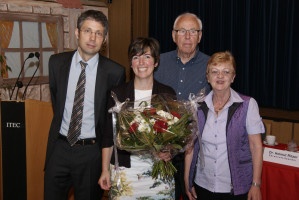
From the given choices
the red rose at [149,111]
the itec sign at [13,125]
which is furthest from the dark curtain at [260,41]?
the red rose at [149,111]

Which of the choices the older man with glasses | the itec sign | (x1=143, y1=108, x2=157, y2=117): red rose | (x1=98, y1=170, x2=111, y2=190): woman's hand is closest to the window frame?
the itec sign

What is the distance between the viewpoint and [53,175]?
234cm

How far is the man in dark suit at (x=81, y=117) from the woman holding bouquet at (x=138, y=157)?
21cm

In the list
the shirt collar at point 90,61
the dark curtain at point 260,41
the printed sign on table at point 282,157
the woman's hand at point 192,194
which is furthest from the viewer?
the dark curtain at point 260,41

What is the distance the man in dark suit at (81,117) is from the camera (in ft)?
7.61

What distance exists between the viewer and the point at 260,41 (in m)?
5.48

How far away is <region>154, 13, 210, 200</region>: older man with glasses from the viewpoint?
8.48ft

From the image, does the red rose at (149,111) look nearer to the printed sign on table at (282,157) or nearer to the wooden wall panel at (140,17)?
the printed sign on table at (282,157)

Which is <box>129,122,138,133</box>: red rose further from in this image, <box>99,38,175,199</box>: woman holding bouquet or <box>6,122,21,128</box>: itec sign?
<box>6,122,21,128</box>: itec sign

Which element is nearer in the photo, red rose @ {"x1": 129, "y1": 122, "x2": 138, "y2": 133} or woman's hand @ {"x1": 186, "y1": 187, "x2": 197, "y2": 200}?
red rose @ {"x1": 129, "y1": 122, "x2": 138, "y2": 133}

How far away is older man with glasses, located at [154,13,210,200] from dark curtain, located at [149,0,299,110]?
3122mm

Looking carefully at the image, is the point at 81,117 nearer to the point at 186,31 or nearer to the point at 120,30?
the point at 186,31

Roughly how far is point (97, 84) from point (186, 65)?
2.46 feet

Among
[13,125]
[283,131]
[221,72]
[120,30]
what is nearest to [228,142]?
[221,72]
